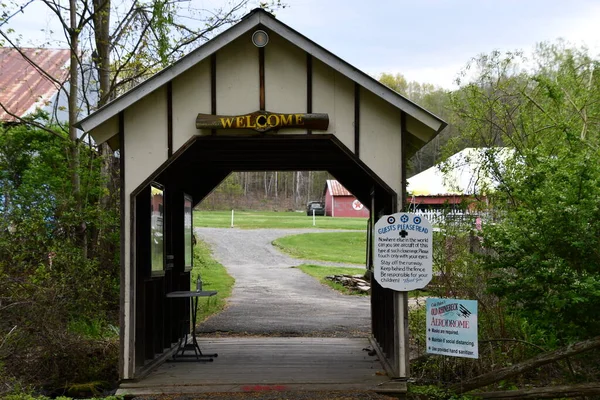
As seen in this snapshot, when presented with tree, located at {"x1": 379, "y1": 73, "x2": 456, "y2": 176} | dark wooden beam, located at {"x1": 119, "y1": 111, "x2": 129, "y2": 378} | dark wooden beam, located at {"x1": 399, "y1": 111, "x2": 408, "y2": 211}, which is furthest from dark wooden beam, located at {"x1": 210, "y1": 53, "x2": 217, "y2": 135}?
tree, located at {"x1": 379, "y1": 73, "x2": 456, "y2": 176}

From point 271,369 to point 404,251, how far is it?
249 centimetres

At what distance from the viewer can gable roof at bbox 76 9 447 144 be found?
732 cm

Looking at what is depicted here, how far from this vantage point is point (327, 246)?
33.4 metres

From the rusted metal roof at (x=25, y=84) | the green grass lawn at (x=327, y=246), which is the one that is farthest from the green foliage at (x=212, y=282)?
the rusted metal roof at (x=25, y=84)

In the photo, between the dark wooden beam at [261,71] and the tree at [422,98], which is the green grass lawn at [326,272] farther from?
the tree at [422,98]

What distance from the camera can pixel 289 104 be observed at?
7.62 m

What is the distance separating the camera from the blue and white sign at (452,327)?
6.96m

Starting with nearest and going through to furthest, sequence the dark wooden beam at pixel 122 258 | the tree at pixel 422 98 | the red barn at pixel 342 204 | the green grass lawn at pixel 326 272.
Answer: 1. the dark wooden beam at pixel 122 258
2. the green grass lawn at pixel 326 272
3. the tree at pixel 422 98
4. the red barn at pixel 342 204

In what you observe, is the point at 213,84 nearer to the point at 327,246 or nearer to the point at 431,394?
the point at 431,394

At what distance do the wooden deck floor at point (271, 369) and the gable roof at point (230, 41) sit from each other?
Result: 3.09 m

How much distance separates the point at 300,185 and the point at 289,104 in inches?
3002

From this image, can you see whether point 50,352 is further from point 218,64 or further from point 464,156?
point 464,156

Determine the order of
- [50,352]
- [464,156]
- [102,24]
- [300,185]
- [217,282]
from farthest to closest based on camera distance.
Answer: [300,185] → [217,282] → [102,24] → [464,156] → [50,352]

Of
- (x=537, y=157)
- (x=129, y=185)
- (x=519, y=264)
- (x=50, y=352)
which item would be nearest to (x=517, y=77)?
(x=537, y=157)
